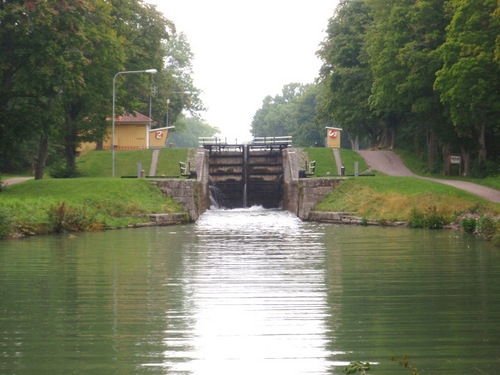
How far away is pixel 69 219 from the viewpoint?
2167 cm

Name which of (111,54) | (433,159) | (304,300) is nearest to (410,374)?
(304,300)

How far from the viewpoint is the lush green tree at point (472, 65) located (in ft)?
103

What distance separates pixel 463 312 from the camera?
25.5 ft

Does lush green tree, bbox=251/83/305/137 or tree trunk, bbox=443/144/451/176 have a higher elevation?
lush green tree, bbox=251/83/305/137

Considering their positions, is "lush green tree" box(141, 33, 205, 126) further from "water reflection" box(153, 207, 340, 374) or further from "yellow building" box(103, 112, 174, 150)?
"water reflection" box(153, 207, 340, 374)

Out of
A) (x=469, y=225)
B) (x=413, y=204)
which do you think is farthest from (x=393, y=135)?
(x=469, y=225)

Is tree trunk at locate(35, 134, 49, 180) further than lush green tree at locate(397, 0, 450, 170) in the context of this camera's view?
No

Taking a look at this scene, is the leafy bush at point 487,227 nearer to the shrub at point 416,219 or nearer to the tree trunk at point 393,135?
A: the shrub at point 416,219

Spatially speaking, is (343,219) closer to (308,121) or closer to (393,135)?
(393,135)

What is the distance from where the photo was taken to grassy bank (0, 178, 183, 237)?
20734 mm

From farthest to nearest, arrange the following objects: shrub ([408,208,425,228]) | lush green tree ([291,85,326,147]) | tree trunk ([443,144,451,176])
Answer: lush green tree ([291,85,326,147]), tree trunk ([443,144,451,176]), shrub ([408,208,425,228])

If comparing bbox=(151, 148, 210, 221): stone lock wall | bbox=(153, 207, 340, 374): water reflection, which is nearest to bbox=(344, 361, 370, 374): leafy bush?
bbox=(153, 207, 340, 374): water reflection

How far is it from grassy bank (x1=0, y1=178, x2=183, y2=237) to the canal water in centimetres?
553

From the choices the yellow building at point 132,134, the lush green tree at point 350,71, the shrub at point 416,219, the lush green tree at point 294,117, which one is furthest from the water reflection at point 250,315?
the lush green tree at point 294,117
